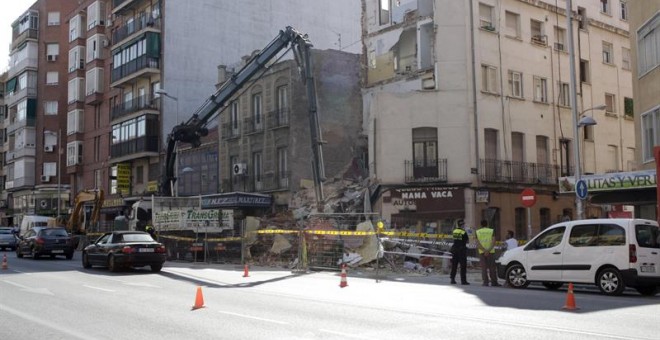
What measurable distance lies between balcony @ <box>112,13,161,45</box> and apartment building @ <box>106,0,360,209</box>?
0.25ft

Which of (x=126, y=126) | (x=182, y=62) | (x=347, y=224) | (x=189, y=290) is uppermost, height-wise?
(x=182, y=62)

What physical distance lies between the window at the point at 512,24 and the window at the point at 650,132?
12.0 meters

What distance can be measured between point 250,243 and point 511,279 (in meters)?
12.1

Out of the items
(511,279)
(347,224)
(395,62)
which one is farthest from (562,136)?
(511,279)

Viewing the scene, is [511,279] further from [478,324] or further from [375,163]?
[375,163]

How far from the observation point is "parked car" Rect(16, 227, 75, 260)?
2991 cm

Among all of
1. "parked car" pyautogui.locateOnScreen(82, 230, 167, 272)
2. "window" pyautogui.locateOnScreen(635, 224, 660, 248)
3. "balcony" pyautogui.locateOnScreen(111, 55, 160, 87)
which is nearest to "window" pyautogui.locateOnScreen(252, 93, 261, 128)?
"balcony" pyautogui.locateOnScreen(111, 55, 160, 87)

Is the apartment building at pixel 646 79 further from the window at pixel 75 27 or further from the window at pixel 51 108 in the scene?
the window at pixel 51 108

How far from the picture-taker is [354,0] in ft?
182

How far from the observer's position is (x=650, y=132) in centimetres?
2353

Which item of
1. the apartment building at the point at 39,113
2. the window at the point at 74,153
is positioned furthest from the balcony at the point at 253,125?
the apartment building at the point at 39,113

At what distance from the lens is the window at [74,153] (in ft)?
198

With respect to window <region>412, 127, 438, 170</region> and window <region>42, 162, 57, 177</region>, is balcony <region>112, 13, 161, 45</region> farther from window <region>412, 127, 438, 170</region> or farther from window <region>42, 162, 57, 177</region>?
window <region>412, 127, 438, 170</region>

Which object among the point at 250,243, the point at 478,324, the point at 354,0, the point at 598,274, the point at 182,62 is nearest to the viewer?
the point at 478,324
